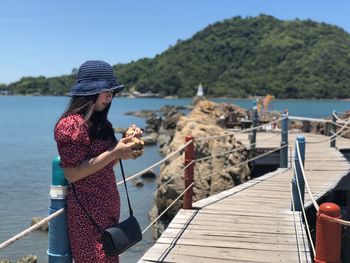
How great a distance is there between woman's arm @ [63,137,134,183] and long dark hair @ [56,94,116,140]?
18cm

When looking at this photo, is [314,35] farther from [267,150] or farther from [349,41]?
[267,150]

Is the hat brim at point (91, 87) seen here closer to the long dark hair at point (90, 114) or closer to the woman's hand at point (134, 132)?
the long dark hair at point (90, 114)

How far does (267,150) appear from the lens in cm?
1390

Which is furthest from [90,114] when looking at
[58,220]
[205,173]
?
[205,173]

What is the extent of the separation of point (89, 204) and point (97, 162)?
31 centimetres

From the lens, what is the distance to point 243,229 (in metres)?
6.73

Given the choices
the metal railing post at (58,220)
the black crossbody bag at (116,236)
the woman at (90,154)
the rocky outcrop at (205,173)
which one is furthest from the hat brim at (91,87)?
the rocky outcrop at (205,173)

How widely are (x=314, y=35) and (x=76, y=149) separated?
191m

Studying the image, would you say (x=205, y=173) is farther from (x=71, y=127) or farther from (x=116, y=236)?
(x=71, y=127)

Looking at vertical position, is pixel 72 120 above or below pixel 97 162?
above

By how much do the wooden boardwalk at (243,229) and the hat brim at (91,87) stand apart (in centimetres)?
287

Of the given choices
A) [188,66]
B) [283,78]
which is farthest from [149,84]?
[283,78]

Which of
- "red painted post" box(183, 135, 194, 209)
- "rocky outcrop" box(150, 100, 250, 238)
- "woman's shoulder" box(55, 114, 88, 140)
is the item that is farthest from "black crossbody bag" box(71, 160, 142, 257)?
"rocky outcrop" box(150, 100, 250, 238)

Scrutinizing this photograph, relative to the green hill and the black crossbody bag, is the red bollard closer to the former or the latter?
the black crossbody bag
